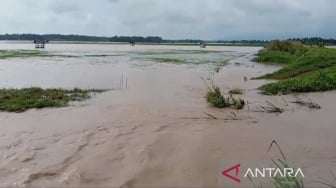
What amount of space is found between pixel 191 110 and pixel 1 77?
12.0m

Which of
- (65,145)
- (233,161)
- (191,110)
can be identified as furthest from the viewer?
(191,110)

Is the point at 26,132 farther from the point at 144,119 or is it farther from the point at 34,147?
the point at 144,119

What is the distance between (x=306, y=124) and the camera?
8.62m

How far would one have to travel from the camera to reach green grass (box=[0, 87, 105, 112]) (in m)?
10.4

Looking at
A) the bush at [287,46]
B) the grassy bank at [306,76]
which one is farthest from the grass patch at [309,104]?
the bush at [287,46]

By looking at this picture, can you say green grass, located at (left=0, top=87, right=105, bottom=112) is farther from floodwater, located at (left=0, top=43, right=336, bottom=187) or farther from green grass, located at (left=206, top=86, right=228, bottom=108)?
green grass, located at (left=206, top=86, right=228, bottom=108)

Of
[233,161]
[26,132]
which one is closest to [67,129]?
[26,132]

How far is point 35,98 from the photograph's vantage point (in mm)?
11281

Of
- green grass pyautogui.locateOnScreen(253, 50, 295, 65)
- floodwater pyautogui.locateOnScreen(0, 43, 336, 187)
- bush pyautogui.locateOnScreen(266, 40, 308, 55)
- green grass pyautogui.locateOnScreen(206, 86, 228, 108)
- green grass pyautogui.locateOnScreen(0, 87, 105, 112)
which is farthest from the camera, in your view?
bush pyautogui.locateOnScreen(266, 40, 308, 55)

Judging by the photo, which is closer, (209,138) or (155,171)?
(155,171)

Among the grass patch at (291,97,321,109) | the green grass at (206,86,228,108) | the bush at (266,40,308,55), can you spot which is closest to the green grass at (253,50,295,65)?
the bush at (266,40,308,55)

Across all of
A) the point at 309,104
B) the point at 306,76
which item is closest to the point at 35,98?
the point at 309,104

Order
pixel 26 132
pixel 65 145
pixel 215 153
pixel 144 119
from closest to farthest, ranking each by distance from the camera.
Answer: pixel 215 153, pixel 65 145, pixel 26 132, pixel 144 119

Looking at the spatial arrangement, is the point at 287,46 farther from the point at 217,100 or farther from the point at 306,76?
the point at 217,100
